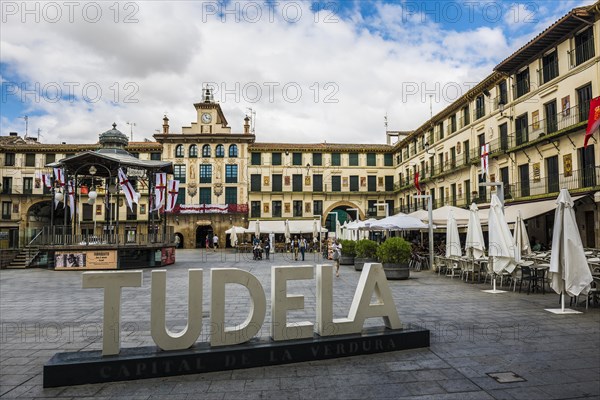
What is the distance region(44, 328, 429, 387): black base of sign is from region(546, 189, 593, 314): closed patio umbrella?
4.13 meters

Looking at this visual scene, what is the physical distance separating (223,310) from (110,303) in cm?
134

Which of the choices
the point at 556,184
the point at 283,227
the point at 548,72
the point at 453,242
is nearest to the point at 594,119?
the point at 453,242

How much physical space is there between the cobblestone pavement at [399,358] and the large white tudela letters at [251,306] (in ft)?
1.42

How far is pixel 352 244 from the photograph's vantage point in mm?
20484

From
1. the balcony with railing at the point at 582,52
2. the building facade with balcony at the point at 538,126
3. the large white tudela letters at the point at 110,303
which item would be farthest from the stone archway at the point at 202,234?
the large white tudela letters at the point at 110,303

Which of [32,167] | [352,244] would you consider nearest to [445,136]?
[352,244]

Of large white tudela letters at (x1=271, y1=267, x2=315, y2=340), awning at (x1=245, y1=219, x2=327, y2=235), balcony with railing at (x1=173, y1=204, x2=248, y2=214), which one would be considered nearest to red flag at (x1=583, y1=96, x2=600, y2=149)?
large white tudela letters at (x1=271, y1=267, x2=315, y2=340)

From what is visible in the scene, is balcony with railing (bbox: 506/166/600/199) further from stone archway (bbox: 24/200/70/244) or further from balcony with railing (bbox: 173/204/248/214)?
stone archway (bbox: 24/200/70/244)

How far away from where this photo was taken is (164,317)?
486cm

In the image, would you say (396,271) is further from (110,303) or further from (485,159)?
(485,159)

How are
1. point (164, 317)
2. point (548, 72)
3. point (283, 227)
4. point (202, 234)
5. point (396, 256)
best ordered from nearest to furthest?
point (164, 317) < point (396, 256) < point (548, 72) < point (283, 227) < point (202, 234)

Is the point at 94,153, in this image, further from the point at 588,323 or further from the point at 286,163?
the point at 286,163

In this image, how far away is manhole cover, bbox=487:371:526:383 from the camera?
179 inches

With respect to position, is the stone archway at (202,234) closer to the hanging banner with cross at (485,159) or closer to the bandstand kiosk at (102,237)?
the bandstand kiosk at (102,237)
